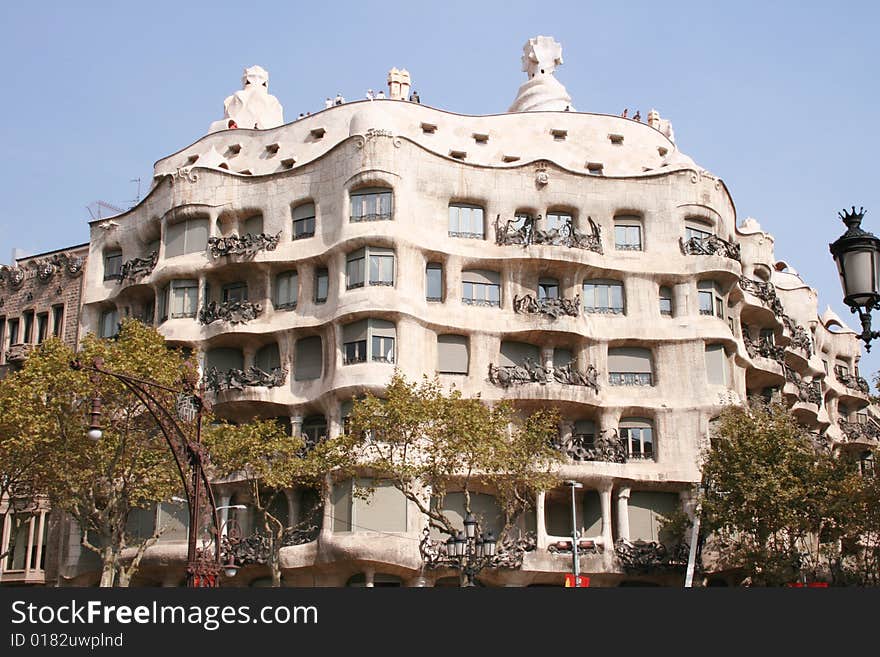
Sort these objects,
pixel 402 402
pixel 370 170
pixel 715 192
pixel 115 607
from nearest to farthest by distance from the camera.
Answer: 1. pixel 115 607
2. pixel 402 402
3. pixel 370 170
4. pixel 715 192

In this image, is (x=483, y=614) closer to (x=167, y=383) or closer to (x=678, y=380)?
(x=167, y=383)

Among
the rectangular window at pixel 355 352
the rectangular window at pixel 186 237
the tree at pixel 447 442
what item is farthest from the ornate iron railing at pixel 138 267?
the tree at pixel 447 442

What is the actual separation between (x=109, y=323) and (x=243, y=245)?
8.56m

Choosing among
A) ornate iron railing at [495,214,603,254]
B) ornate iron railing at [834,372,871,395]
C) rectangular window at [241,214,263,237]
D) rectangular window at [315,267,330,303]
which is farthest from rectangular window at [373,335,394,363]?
ornate iron railing at [834,372,871,395]

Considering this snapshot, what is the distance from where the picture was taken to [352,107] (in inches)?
2167

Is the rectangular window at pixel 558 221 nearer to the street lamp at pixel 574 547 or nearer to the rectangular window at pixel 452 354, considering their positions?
the rectangular window at pixel 452 354

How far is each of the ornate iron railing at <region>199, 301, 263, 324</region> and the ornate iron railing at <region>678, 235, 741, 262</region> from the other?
59.6 ft

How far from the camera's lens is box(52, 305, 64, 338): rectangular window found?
57.5 m

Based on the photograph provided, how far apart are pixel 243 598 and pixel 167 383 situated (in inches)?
987

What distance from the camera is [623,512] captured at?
48.7m

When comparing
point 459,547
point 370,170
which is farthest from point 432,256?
point 459,547

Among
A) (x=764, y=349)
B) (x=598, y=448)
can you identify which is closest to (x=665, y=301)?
(x=764, y=349)

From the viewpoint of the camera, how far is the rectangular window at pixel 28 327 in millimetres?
58562

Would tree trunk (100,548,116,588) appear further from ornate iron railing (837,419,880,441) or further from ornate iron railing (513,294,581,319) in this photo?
ornate iron railing (837,419,880,441)
